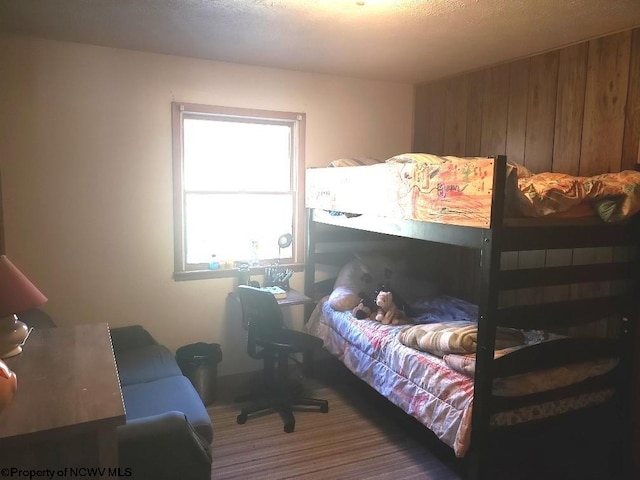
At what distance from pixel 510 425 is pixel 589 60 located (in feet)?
6.74

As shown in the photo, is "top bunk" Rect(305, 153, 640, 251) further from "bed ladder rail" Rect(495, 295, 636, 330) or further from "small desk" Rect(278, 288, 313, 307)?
"small desk" Rect(278, 288, 313, 307)

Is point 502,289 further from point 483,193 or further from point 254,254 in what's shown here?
point 254,254

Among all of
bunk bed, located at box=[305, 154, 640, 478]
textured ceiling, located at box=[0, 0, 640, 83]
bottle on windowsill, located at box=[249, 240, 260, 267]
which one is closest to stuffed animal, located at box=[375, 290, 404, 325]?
bunk bed, located at box=[305, 154, 640, 478]

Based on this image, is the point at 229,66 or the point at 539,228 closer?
the point at 539,228

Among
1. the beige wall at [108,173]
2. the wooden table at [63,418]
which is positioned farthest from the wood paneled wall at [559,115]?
the wooden table at [63,418]

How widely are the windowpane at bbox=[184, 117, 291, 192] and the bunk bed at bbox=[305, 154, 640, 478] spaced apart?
1046 mm

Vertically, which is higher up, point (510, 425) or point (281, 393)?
point (510, 425)

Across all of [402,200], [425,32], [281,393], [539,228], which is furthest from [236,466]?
[425,32]

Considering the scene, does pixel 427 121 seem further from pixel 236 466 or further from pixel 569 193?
pixel 236 466

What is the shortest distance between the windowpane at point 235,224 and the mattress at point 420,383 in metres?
0.93

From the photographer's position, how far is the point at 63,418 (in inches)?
53.0

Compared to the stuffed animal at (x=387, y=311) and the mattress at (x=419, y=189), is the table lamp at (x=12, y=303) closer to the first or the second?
the mattress at (x=419, y=189)

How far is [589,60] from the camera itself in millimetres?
2715

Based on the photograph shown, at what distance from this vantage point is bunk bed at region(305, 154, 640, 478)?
207cm
